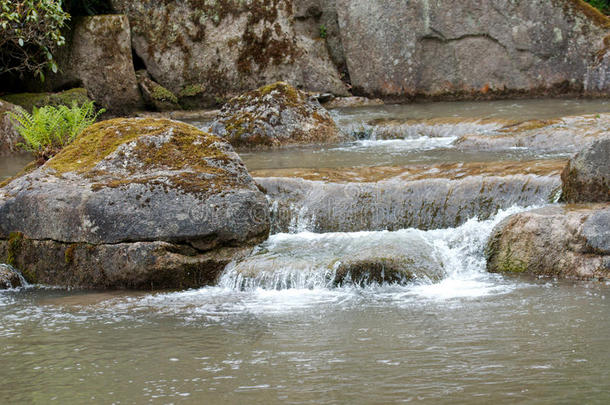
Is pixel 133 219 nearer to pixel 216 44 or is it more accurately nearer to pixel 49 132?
pixel 49 132

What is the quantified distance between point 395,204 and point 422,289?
6.65 ft

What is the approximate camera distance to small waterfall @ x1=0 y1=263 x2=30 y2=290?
291 inches

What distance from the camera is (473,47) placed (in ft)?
54.0

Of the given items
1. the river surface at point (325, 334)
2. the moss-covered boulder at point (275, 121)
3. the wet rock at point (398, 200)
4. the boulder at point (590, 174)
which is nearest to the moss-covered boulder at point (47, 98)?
the moss-covered boulder at point (275, 121)

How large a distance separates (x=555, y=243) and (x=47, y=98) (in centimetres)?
1229

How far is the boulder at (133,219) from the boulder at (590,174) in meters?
3.15

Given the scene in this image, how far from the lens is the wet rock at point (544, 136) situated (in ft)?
34.2

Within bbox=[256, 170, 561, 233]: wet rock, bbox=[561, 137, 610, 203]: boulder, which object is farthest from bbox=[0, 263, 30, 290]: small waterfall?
bbox=[561, 137, 610, 203]: boulder

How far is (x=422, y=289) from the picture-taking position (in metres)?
6.51

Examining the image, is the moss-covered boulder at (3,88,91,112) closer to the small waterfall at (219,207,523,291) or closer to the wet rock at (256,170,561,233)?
the wet rock at (256,170,561,233)

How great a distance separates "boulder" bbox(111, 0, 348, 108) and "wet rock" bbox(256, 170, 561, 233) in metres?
9.09

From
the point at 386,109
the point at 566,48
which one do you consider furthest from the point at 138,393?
the point at 566,48

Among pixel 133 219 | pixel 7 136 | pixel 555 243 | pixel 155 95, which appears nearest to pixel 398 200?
pixel 555 243

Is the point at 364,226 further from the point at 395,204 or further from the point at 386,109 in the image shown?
the point at 386,109
